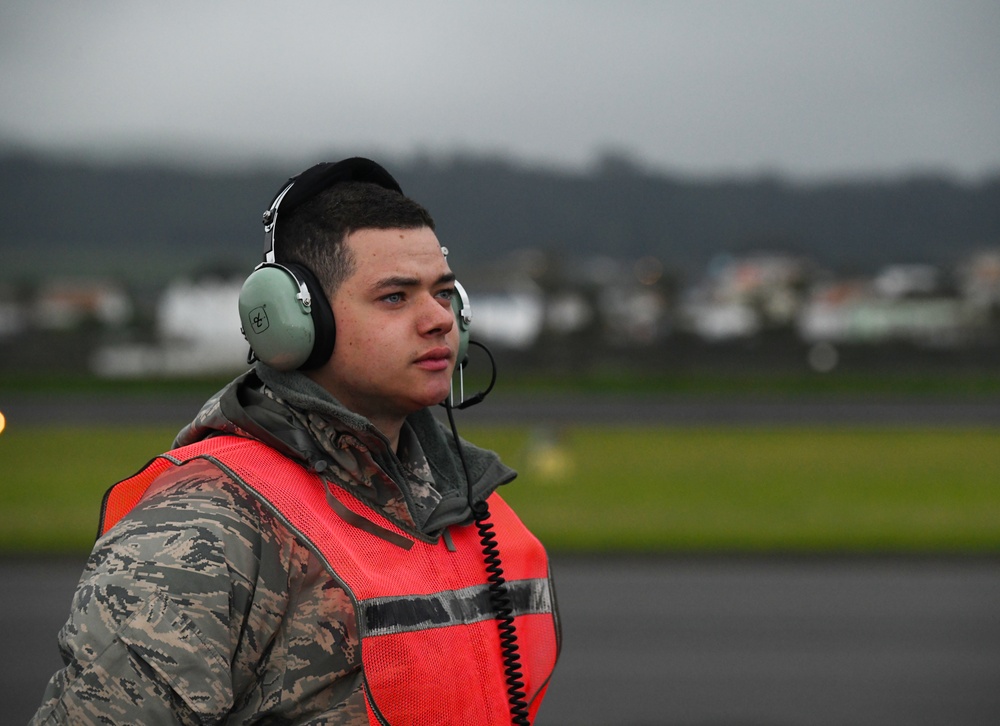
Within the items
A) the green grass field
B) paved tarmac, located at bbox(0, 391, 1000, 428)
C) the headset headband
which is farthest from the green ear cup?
paved tarmac, located at bbox(0, 391, 1000, 428)

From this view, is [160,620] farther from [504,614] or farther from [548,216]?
[548,216]

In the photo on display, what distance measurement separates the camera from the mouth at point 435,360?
2.06 m

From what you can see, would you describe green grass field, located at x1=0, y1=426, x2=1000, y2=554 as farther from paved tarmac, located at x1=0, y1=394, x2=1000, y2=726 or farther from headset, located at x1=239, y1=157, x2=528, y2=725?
headset, located at x1=239, y1=157, x2=528, y2=725

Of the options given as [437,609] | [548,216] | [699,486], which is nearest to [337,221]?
[437,609]

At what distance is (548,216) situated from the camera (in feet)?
471

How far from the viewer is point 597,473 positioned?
1980 cm

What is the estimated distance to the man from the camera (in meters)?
1.73

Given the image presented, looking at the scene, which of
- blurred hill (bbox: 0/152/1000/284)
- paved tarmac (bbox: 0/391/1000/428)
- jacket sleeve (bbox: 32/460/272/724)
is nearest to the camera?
jacket sleeve (bbox: 32/460/272/724)

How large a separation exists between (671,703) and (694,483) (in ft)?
39.3

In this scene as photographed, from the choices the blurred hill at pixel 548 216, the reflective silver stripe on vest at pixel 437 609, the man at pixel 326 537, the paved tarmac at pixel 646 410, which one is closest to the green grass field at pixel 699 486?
the paved tarmac at pixel 646 410

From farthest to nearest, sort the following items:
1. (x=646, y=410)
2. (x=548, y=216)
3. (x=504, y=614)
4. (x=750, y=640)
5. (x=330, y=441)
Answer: (x=548, y=216), (x=646, y=410), (x=750, y=640), (x=504, y=614), (x=330, y=441)

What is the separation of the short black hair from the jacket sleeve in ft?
1.66

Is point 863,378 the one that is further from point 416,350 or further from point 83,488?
point 416,350

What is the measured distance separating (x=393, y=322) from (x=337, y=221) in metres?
0.21
